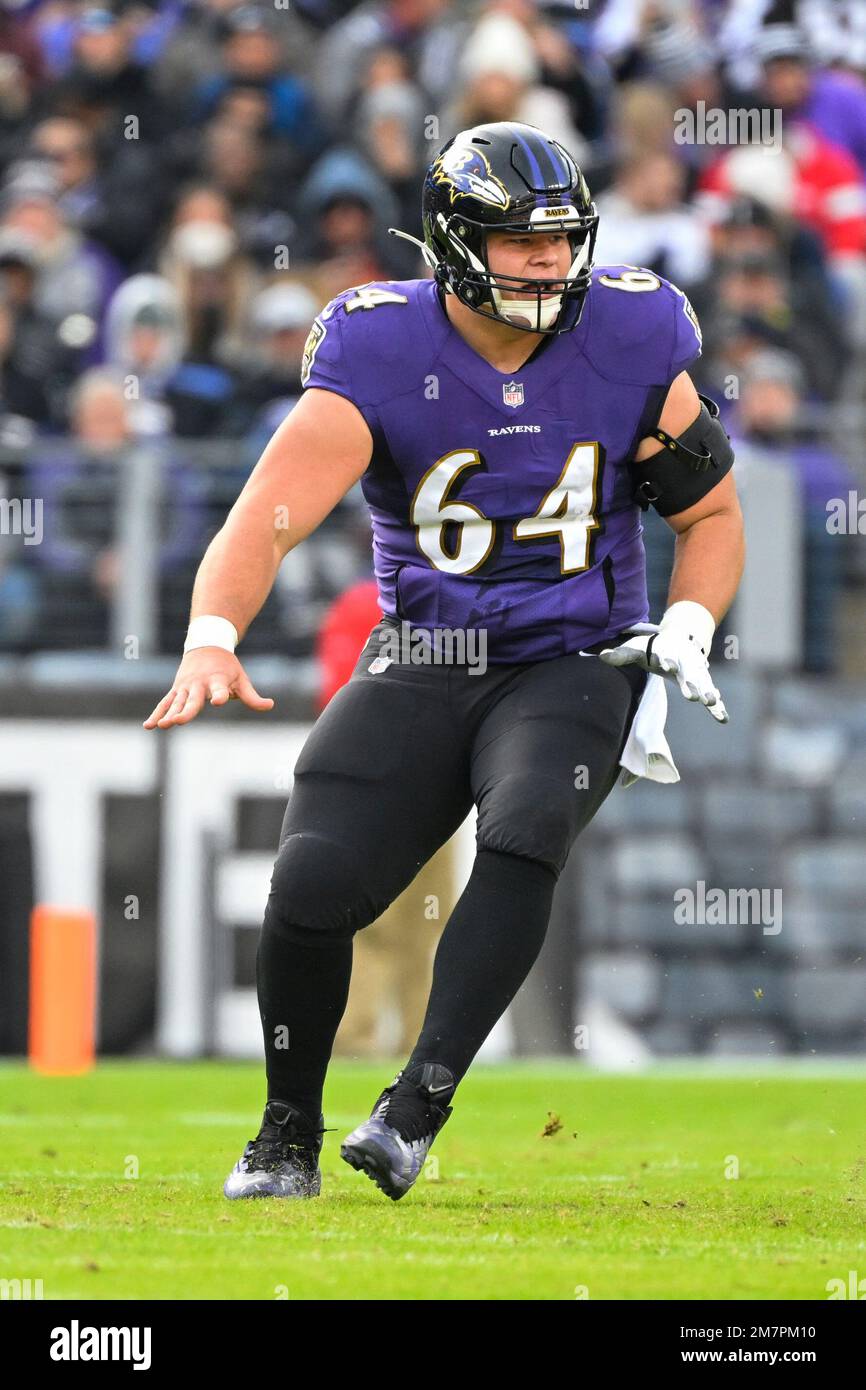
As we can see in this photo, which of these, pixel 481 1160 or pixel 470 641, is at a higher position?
pixel 470 641

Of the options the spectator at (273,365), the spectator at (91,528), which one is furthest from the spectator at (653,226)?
the spectator at (91,528)

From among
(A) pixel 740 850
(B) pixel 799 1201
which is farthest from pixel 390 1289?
(A) pixel 740 850

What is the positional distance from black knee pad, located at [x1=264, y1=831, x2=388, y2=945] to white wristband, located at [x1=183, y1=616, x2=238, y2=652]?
0.43 metres

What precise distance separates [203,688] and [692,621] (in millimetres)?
1130

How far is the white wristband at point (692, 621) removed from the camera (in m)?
5.07

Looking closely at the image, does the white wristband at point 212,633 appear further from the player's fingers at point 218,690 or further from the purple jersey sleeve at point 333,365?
the purple jersey sleeve at point 333,365

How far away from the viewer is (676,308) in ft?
17.0

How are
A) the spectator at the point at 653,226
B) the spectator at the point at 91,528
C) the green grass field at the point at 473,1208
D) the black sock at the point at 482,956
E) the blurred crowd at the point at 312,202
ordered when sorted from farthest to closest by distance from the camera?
the spectator at the point at 653,226
the blurred crowd at the point at 312,202
the spectator at the point at 91,528
the black sock at the point at 482,956
the green grass field at the point at 473,1208

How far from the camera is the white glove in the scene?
16.1 ft

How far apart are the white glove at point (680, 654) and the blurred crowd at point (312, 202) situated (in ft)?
17.1

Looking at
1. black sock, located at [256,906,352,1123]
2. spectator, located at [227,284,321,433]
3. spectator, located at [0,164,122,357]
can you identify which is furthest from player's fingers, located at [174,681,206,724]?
spectator, located at [0,164,122,357]

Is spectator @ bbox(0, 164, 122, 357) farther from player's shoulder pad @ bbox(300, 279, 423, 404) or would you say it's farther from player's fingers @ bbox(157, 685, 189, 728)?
player's fingers @ bbox(157, 685, 189, 728)
